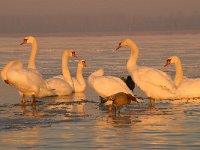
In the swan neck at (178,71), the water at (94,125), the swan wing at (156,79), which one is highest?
the swan neck at (178,71)

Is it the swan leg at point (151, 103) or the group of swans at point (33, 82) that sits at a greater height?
the group of swans at point (33, 82)

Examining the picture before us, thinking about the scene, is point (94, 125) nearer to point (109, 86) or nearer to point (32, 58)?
point (109, 86)

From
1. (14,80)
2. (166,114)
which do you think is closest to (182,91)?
(166,114)

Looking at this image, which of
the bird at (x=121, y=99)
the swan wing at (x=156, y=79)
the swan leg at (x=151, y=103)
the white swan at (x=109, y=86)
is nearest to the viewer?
the bird at (x=121, y=99)

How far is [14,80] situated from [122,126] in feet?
17.0

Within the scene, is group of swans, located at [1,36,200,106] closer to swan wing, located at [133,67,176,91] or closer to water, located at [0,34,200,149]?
swan wing, located at [133,67,176,91]

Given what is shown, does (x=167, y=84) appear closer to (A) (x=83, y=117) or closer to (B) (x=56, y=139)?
(A) (x=83, y=117)

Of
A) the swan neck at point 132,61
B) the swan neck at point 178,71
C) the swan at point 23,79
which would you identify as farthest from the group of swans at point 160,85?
the swan at point 23,79

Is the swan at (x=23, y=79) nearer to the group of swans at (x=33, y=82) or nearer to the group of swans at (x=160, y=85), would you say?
the group of swans at (x=33, y=82)

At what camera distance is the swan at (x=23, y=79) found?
59.0 feet

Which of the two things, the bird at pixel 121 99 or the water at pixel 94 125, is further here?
the bird at pixel 121 99

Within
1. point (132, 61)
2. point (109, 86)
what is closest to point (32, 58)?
point (132, 61)

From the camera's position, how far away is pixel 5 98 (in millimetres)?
19500

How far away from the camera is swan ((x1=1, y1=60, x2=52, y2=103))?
1798 cm
